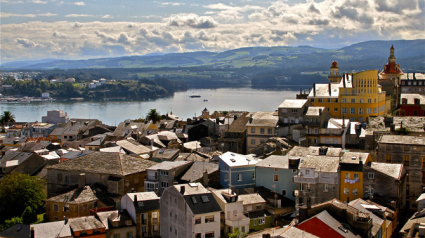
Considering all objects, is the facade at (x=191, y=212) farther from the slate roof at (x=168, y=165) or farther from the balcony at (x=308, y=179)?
the slate roof at (x=168, y=165)

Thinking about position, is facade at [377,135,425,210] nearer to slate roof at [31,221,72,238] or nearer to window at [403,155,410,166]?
window at [403,155,410,166]

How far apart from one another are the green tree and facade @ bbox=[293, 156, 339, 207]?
633 inches

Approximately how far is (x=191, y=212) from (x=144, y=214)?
373 centimetres

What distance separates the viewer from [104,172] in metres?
34.6

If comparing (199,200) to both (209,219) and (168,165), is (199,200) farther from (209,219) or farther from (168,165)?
(168,165)

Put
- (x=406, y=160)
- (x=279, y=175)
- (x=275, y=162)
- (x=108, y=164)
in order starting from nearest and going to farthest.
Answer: (x=279, y=175) < (x=406, y=160) < (x=275, y=162) < (x=108, y=164)

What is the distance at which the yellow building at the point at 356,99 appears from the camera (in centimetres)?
4891

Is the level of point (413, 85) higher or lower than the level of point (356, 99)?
higher

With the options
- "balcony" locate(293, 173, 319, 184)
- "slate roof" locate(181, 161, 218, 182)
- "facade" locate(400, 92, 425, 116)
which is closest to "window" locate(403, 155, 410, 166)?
"balcony" locate(293, 173, 319, 184)

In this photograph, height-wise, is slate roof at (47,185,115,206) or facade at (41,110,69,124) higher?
facade at (41,110,69,124)

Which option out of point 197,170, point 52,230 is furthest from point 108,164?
point 52,230

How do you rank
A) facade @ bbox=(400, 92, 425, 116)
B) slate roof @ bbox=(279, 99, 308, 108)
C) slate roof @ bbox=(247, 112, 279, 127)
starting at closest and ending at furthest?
slate roof @ bbox=(247, 112, 279, 127)
slate roof @ bbox=(279, 99, 308, 108)
facade @ bbox=(400, 92, 425, 116)

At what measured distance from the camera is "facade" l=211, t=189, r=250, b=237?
1059 inches

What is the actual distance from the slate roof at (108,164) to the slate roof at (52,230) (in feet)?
26.0
